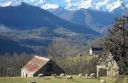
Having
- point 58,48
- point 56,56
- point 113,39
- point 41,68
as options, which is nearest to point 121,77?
point 113,39

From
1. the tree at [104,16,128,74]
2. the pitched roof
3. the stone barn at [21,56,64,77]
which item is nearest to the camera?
the tree at [104,16,128,74]

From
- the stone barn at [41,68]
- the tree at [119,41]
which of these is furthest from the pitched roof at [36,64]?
the tree at [119,41]

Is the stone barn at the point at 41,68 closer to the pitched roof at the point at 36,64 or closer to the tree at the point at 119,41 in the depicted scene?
the pitched roof at the point at 36,64

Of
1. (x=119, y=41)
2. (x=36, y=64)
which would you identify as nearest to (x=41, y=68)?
(x=36, y=64)

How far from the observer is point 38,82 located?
173ft

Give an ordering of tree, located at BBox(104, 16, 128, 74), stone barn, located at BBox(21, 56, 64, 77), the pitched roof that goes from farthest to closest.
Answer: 1. the pitched roof
2. stone barn, located at BBox(21, 56, 64, 77)
3. tree, located at BBox(104, 16, 128, 74)

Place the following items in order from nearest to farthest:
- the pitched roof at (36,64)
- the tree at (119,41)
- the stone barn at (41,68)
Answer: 1. the tree at (119,41)
2. the stone barn at (41,68)
3. the pitched roof at (36,64)

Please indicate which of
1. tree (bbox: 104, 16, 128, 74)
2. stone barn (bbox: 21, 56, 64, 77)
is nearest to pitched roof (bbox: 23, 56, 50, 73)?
stone barn (bbox: 21, 56, 64, 77)

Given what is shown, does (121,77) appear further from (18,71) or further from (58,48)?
(58,48)

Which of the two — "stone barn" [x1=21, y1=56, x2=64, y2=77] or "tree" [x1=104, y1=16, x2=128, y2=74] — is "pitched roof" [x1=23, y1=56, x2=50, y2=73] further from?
"tree" [x1=104, y1=16, x2=128, y2=74]

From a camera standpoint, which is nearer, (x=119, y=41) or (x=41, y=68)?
(x=119, y=41)

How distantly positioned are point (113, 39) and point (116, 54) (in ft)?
2.84

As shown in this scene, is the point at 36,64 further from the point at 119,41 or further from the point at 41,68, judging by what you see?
the point at 119,41

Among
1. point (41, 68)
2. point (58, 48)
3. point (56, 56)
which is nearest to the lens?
point (41, 68)
